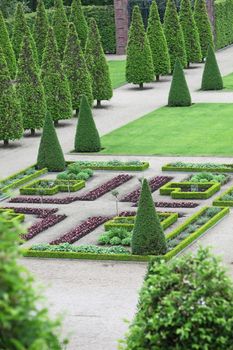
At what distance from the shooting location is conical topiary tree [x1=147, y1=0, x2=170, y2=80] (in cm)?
5344

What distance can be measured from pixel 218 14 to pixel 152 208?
144 ft

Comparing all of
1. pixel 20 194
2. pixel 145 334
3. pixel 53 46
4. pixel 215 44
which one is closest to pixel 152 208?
pixel 20 194

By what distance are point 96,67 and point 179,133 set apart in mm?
7626

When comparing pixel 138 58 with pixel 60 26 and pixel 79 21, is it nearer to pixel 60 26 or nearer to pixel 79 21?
pixel 60 26

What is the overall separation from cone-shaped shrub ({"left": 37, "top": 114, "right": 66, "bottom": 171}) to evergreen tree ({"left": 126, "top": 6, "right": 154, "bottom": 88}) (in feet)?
58.4

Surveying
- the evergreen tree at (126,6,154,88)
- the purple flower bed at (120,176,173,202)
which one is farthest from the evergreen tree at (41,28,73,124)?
the purple flower bed at (120,176,173,202)

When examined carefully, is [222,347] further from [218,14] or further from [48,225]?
[218,14]

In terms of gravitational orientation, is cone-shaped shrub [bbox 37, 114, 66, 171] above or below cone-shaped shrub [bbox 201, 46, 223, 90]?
above

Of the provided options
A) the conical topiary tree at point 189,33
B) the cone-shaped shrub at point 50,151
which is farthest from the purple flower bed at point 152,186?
the conical topiary tree at point 189,33

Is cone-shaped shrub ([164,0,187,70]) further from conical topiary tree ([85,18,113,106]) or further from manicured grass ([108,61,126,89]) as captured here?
conical topiary tree ([85,18,113,106])

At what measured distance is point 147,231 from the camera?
24094 mm

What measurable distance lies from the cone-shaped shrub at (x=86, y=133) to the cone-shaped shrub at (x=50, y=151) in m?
2.35

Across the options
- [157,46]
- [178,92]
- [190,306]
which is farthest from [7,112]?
[190,306]

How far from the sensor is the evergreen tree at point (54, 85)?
42.1m
